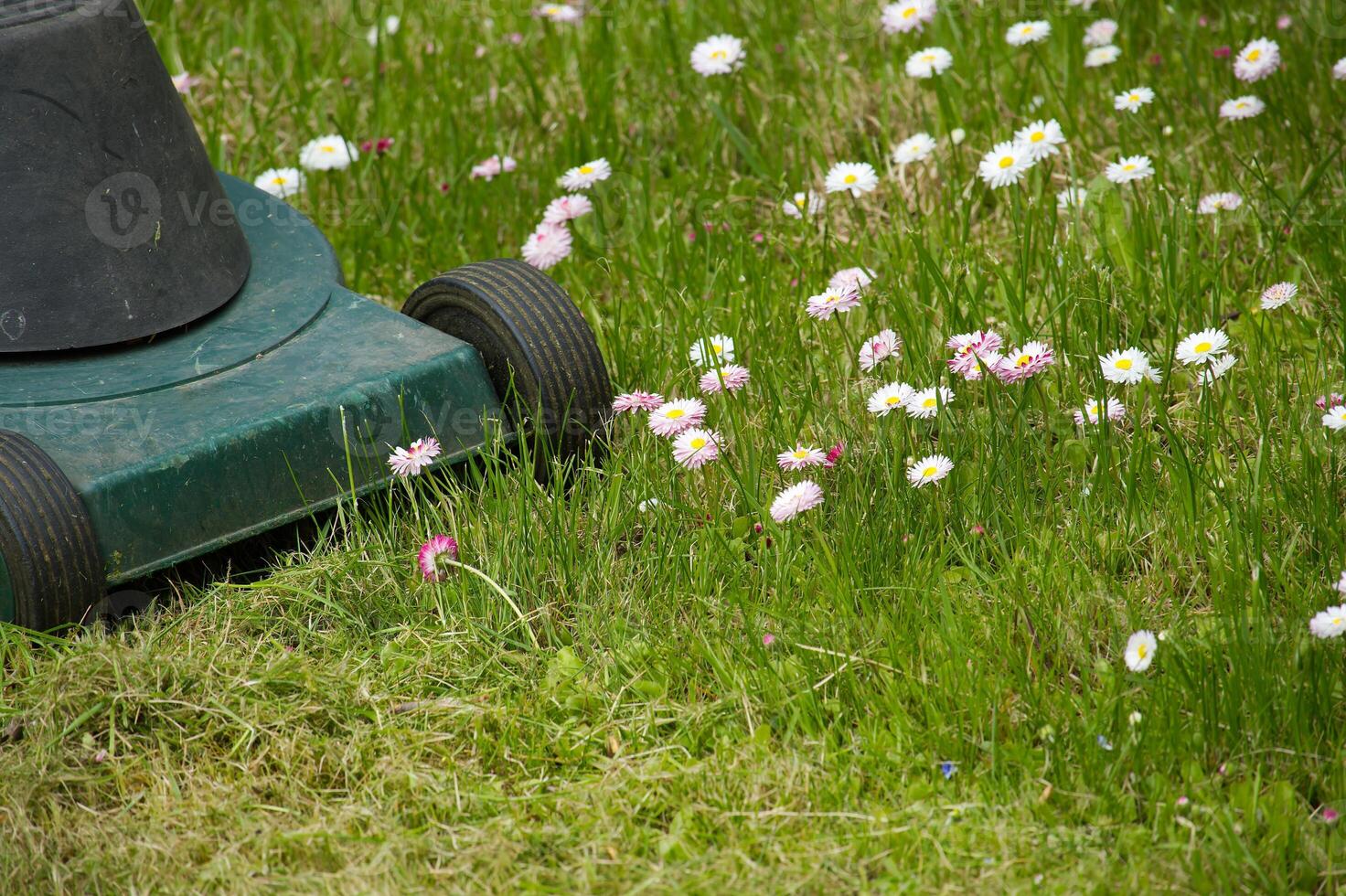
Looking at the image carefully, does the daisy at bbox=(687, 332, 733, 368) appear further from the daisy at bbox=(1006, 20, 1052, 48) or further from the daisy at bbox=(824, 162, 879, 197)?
the daisy at bbox=(1006, 20, 1052, 48)

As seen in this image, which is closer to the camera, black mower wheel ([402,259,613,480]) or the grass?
the grass

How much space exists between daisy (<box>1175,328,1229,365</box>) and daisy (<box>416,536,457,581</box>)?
128 centimetres

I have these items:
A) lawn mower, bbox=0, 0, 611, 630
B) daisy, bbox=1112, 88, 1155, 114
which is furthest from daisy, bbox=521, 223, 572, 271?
daisy, bbox=1112, 88, 1155, 114

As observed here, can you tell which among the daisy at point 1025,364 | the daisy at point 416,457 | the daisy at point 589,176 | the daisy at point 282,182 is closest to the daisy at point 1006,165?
the daisy at point 1025,364

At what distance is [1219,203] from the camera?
3.06 m

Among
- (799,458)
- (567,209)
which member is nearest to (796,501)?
(799,458)

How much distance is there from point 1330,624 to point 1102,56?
214cm

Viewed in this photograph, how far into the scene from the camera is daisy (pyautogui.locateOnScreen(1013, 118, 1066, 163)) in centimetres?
291

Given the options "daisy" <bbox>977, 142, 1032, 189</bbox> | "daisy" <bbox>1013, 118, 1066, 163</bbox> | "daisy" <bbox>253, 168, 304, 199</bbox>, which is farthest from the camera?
"daisy" <bbox>253, 168, 304, 199</bbox>

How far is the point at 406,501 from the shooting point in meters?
2.59

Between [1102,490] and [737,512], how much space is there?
61 centimetres

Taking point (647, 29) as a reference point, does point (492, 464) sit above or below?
below


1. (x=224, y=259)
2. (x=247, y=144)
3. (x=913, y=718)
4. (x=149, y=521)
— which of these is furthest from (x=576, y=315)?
(x=247, y=144)

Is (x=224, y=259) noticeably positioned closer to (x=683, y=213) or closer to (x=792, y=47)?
(x=683, y=213)
